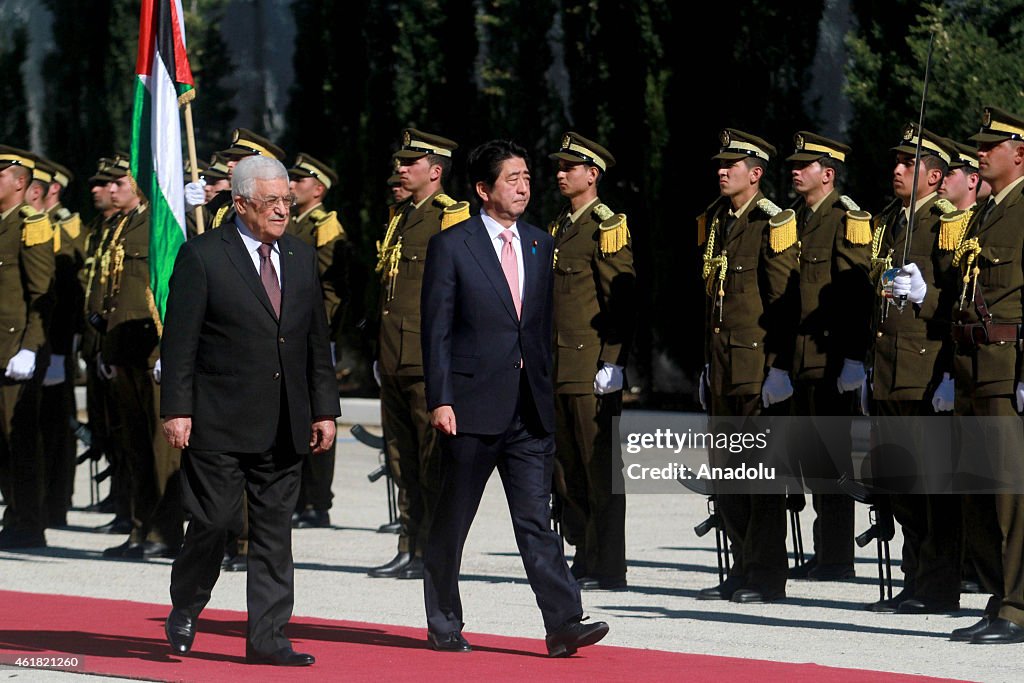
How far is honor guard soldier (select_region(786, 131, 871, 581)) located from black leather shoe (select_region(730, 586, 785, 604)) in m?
0.92

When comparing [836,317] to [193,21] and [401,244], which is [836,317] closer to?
[401,244]

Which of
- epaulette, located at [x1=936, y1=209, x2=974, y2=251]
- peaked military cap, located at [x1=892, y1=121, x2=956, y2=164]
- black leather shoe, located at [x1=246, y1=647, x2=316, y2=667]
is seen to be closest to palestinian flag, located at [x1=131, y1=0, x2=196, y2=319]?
black leather shoe, located at [x1=246, y1=647, x2=316, y2=667]

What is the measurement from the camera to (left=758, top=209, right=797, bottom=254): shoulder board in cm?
1048

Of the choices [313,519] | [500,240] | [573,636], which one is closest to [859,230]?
[500,240]

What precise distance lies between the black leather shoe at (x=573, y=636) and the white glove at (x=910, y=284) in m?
2.40

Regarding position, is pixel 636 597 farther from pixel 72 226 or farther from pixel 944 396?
pixel 72 226

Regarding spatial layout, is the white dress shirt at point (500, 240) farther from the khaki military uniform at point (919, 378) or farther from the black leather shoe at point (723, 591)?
the black leather shoe at point (723, 591)

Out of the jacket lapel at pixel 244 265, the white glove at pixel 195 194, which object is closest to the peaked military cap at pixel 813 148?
the white glove at pixel 195 194

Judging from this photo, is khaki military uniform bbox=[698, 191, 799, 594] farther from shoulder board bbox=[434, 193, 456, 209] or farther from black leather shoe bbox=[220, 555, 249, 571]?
black leather shoe bbox=[220, 555, 249, 571]

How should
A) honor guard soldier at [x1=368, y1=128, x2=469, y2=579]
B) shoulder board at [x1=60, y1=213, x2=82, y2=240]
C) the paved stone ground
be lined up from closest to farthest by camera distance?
the paved stone ground < honor guard soldier at [x1=368, y1=128, x2=469, y2=579] < shoulder board at [x1=60, y1=213, x2=82, y2=240]

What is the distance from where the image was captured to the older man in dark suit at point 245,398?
8.17m

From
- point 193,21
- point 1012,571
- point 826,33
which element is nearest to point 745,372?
point 1012,571

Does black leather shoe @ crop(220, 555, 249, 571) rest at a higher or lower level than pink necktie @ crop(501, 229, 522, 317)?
lower

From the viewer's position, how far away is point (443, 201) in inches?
448
